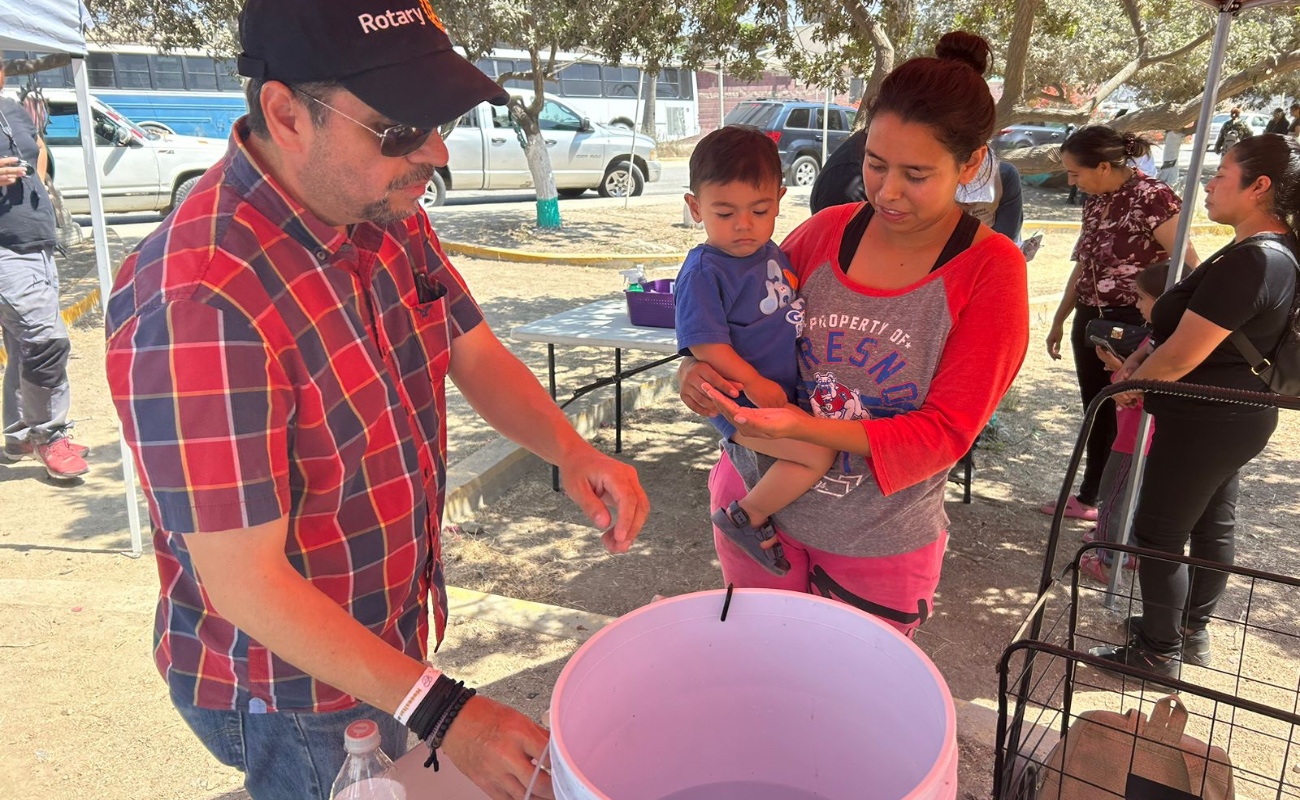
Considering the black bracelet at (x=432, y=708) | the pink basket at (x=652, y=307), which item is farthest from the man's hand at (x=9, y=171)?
the black bracelet at (x=432, y=708)

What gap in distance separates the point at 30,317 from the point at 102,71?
15.7 metres

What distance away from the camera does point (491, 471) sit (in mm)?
4777

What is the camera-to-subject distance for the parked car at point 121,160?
503 inches

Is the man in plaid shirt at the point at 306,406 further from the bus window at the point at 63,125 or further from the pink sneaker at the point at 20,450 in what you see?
the bus window at the point at 63,125

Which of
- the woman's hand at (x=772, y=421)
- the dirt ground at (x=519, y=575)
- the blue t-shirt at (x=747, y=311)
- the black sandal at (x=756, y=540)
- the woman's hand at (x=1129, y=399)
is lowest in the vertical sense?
the dirt ground at (x=519, y=575)

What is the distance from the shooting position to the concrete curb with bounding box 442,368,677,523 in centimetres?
453

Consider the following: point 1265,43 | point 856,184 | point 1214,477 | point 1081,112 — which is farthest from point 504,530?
point 1265,43

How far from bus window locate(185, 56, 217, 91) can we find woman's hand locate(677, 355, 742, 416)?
1906cm

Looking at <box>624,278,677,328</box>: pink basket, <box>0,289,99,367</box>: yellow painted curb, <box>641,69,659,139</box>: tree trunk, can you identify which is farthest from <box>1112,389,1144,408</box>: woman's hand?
<box>641,69,659,139</box>: tree trunk

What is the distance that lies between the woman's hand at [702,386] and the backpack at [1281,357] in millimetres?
2055

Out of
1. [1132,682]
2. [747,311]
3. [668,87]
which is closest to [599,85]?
[668,87]

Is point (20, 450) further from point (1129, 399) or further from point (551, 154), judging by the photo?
point (551, 154)

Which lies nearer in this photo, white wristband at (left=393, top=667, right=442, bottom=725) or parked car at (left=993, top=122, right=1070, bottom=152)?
white wristband at (left=393, top=667, right=442, bottom=725)

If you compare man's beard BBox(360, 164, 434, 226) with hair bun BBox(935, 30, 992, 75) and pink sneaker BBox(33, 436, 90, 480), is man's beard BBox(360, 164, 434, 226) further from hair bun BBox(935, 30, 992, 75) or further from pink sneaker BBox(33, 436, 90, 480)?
pink sneaker BBox(33, 436, 90, 480)
